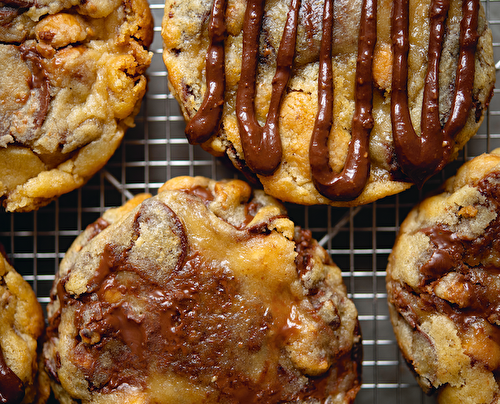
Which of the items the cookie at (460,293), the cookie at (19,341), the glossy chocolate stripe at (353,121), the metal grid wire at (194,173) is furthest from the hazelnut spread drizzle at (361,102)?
the cookie at (19,341)

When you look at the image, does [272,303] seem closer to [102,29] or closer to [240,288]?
[240,288]

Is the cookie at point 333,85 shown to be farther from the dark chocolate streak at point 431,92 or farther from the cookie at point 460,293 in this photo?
the cookie at point 460,293

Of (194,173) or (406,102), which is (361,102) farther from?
(194,173)

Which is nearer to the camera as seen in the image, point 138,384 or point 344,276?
point 138,384

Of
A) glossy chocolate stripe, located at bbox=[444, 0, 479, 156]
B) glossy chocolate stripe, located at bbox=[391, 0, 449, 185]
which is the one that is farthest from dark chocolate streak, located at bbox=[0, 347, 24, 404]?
glossy chocolate stripe, located at bbox=[444, 0, 479, 156]

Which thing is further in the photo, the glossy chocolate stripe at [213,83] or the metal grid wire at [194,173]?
the metal grid wire at [194,173]

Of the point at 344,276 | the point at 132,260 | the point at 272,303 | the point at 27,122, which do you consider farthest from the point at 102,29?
the point at 344,276

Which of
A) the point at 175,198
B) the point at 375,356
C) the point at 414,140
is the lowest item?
the point at 375,356
